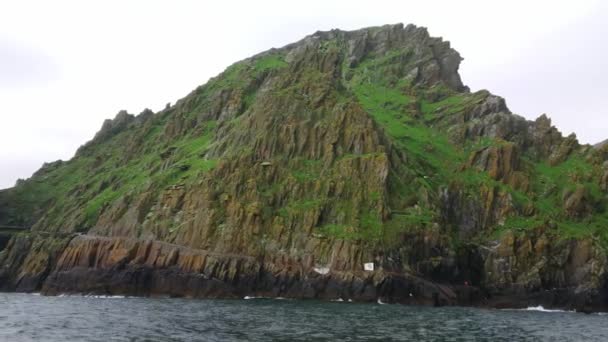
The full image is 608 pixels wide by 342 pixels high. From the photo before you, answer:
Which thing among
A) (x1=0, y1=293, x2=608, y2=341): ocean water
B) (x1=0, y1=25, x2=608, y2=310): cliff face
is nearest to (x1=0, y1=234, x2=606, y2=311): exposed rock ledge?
(x1=0, y1=25, x2=608, y2=310): cliff face

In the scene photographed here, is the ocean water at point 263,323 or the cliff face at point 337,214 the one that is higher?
the cliff face at point 337,214

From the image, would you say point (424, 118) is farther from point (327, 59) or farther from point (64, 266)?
point (64, 266)

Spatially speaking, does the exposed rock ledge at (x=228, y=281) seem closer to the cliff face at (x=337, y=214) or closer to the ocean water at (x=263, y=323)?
the cliff face at (x=337, y=214)

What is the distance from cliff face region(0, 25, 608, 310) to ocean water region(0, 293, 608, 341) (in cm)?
1478

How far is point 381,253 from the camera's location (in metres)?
108

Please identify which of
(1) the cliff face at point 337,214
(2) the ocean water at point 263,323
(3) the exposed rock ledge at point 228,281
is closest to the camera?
(2) the ocean water at point 263,323

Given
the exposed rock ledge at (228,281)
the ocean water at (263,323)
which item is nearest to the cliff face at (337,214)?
the exposed rock ledge at (228,281)

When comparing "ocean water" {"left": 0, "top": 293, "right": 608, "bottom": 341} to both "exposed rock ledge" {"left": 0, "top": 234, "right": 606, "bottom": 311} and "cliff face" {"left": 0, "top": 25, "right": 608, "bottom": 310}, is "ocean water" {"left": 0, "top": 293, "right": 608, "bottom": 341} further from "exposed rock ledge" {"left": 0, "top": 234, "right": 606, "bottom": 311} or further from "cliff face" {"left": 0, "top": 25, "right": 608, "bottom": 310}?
"cliff face" {"left": 0, "top": 25, "right": 608, "bottom": 310}

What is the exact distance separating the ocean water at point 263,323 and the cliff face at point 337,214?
582 inches

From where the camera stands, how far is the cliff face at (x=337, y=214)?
349ft

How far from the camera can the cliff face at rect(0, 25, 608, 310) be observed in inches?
4193

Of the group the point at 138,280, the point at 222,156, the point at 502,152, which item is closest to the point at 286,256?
the point at 138,280

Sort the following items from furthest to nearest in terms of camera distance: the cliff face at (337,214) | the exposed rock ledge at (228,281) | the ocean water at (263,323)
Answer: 1. the cliff face at (337,214)
2. the exposed rock ledge at (228,281)
3. the ocean water at (263,323)

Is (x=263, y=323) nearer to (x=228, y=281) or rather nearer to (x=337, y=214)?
(x=228, y=281)
